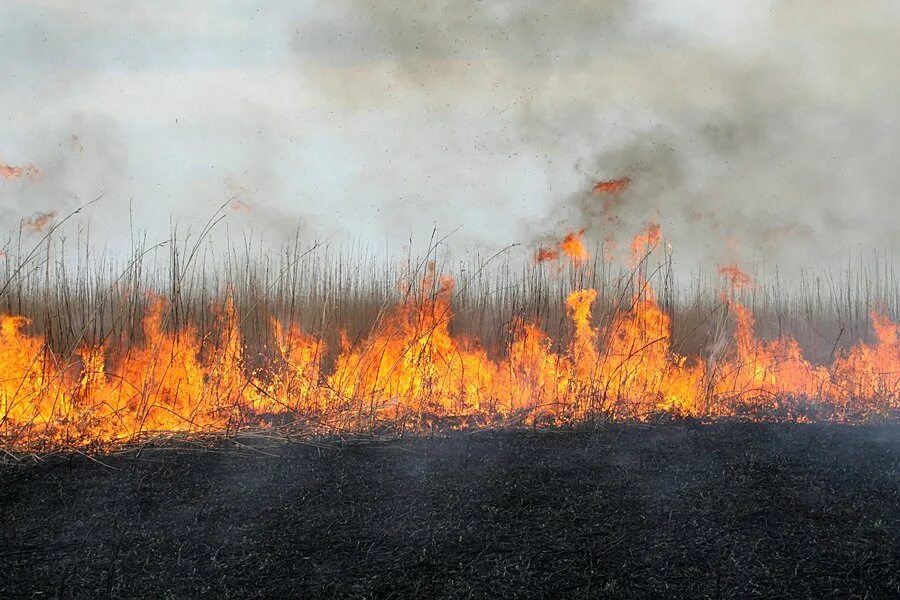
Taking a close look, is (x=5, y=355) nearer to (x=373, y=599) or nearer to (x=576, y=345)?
(x=373, y=599)

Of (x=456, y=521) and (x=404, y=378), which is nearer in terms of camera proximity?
(x=456, y=521)

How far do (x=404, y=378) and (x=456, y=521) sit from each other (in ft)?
10.1

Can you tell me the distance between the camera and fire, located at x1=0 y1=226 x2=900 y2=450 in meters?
5.65

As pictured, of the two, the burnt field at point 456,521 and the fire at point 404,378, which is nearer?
the burnt field at point 456,521

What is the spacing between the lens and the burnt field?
295 centimetres

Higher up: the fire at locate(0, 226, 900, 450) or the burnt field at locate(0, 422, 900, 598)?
the fire at locate(0, 226, 900, 450)

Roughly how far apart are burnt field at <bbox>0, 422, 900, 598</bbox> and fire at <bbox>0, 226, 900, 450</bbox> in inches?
32.6

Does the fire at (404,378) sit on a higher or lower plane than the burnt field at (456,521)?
higher

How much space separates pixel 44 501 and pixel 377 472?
188 cm

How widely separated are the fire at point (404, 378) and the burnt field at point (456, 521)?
0.83 metres

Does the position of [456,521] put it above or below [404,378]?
below

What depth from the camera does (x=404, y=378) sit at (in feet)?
21.4

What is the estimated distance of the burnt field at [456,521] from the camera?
2.95m

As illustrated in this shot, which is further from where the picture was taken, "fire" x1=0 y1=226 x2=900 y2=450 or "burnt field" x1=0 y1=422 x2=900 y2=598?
"fire" x1=0 y1=226 x2=900 y2=450
